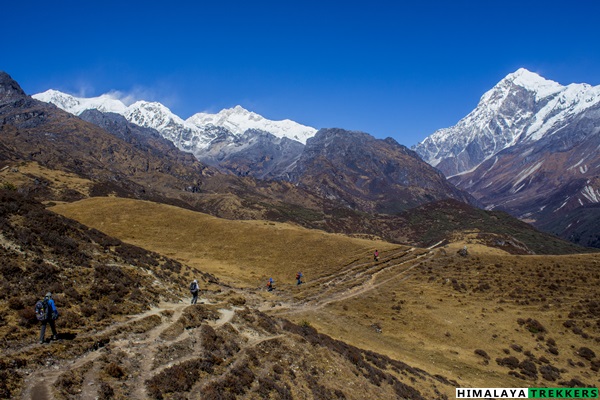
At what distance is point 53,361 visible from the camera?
Answer: 1766 cm

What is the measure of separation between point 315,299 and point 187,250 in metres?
32.5

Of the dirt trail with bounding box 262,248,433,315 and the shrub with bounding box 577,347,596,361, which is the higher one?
the dirt trail with bounding box 262,248,433,315

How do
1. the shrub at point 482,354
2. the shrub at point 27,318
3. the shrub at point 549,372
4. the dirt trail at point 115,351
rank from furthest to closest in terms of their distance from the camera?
the shrub at point 482,354 → the shrub at point 549,372 → the shrub at point 27,318 → the dirt trail at point 115,351

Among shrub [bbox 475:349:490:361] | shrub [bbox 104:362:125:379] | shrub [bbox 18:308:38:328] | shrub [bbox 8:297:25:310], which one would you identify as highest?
shrub [bbox 8:297:25:310]

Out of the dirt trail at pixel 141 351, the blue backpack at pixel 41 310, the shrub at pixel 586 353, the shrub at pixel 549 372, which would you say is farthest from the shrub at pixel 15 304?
the shrub at pixel 586 353

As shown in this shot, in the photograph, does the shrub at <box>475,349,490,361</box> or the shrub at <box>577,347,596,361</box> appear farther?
the shrub at <box>577,347,596,361</box>

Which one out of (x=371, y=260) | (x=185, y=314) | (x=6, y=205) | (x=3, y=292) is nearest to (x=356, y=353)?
(x=185, y=314)

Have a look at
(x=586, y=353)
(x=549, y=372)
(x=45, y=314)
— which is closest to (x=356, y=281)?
(x=549, y=372)

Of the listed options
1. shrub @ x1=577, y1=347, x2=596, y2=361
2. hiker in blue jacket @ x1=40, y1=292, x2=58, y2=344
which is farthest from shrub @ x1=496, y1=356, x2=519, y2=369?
hiker in blue jacket @ x1=40, y1=292, x2=58, y2=344

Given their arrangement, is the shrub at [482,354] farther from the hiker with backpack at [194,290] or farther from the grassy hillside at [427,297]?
the hiker with backpack at [194,290]

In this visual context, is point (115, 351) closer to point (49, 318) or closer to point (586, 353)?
point (49, 318)

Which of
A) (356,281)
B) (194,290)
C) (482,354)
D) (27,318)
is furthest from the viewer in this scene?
→ (356,281)

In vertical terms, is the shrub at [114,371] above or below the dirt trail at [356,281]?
below

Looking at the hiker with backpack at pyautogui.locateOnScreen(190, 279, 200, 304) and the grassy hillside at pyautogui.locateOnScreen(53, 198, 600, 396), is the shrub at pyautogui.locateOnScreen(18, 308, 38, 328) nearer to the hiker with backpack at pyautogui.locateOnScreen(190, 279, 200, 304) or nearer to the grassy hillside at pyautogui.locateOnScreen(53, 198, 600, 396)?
the hiker with backpack at pyautogui.locateOnScreen(190, 279, 200, 304)
